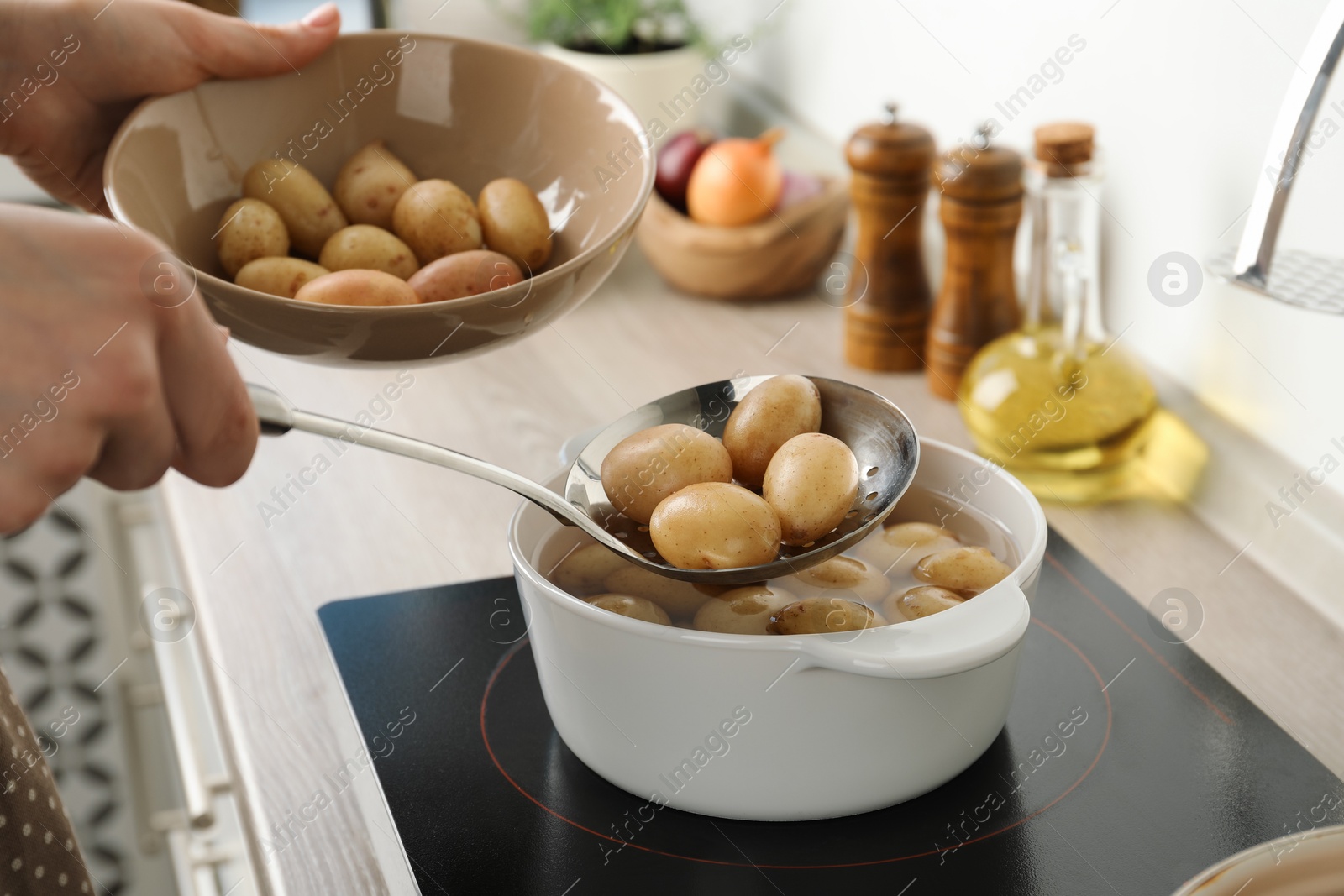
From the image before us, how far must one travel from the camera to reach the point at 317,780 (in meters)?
0.67

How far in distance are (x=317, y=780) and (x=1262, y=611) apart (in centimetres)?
60

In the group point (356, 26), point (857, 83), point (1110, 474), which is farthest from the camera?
point (356, 26)

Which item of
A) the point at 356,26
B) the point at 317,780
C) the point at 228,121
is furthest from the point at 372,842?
the point at 356,26

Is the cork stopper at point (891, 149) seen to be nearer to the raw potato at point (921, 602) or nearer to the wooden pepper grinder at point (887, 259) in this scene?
the wooden pepper grinder at point (887, 259)

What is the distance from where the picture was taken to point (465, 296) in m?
0.61

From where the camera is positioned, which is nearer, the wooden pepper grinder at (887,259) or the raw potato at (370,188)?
the raw potato at (370,188)

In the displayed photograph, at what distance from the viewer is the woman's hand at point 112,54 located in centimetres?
67

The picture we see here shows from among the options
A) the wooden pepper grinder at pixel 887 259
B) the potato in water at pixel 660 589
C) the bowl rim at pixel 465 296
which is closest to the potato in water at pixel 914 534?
the potato in water at pixel 660 589

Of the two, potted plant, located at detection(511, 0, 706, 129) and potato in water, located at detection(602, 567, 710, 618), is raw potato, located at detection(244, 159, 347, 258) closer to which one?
potato in water, located at detection(602, 567, 710, 618)

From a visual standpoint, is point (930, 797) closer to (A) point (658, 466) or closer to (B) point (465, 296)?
(A) point (658, 466)

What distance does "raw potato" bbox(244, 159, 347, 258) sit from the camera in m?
0.67

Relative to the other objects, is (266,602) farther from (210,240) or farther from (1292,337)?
(1292,337)

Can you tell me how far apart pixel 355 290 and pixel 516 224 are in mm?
113

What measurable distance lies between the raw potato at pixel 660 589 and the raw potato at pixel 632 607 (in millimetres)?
21
